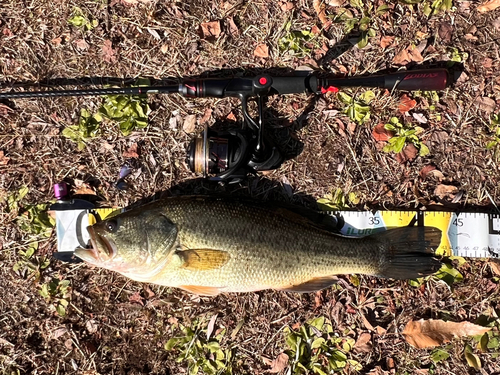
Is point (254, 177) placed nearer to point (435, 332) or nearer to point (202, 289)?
point (202, 289)

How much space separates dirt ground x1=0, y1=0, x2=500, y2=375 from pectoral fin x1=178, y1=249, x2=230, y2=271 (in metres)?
0.73

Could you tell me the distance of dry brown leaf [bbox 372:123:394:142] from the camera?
149 inches

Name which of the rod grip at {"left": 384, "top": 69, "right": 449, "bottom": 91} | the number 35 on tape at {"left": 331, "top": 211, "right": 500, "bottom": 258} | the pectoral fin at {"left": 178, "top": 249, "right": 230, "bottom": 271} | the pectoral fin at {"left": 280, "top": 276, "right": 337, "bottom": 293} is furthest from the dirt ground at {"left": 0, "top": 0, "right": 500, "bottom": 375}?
the pectoral fin at {"left": 178, "top": 249, "right": 230, "bottom": 271}

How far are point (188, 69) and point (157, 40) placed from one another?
439 mm

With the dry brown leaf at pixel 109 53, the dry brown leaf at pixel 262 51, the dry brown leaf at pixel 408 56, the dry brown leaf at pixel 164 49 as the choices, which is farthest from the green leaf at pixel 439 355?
the dry brown leaf at pixel 109 53

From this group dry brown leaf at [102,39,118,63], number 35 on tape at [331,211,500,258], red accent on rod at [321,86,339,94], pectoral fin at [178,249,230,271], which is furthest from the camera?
dry brown leaf at [102,39,118,63]

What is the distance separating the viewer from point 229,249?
3244 millimetres

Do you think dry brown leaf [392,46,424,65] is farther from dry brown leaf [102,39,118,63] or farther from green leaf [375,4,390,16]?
dry brown leaf [102,39,118,63]

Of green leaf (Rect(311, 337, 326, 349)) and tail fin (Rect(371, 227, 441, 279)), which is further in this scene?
green leaf (Rect(311, 337, 326, 349))

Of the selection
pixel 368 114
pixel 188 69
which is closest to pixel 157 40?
pixel 188 69

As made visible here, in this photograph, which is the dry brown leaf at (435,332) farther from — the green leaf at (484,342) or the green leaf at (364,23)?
the green leaf at (364,23)

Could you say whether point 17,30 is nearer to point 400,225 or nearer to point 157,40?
point 157,40

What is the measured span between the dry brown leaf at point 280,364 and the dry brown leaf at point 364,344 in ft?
2.22

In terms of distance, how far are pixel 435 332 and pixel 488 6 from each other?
3.17 metres
